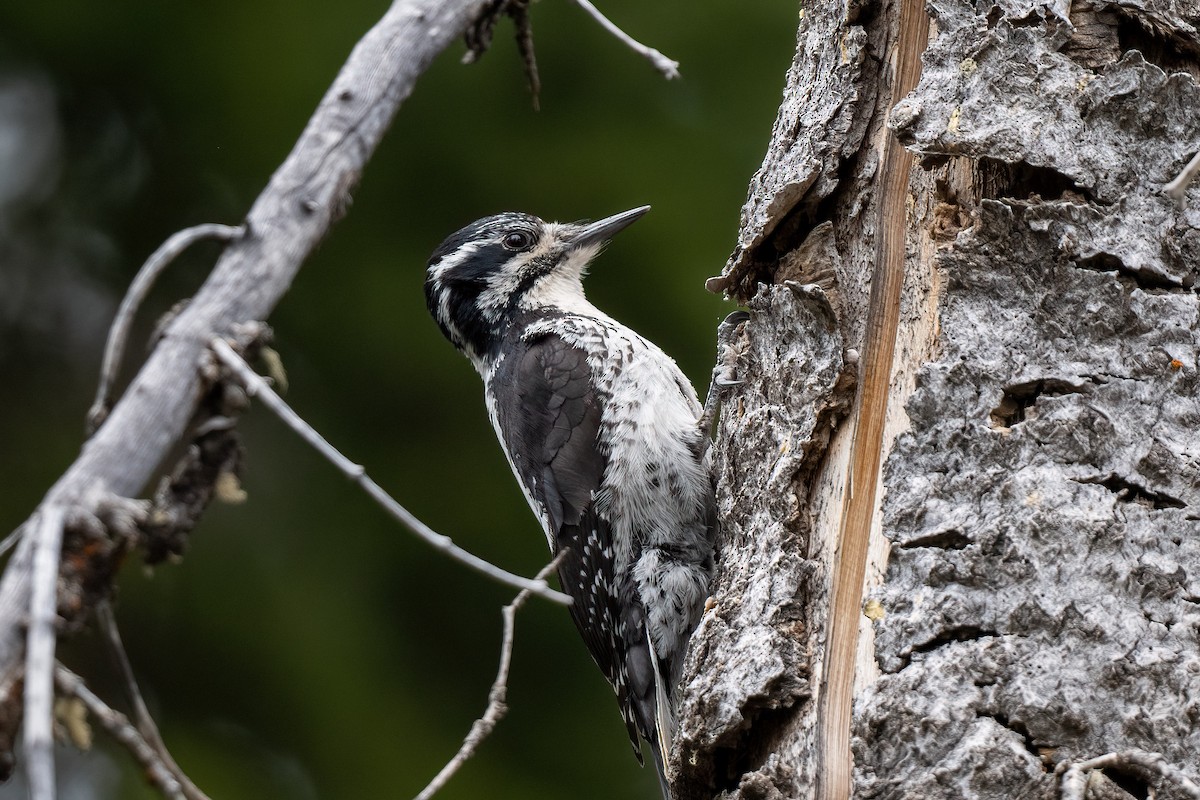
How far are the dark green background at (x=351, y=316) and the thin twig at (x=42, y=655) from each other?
2605 millimetres

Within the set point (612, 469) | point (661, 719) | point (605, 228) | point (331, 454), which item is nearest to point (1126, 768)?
point (331, 454)

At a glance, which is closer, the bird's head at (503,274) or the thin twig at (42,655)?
the thin twig at (42,655)

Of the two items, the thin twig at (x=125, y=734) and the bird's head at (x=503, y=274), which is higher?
the bird's head at (x=503, y=274)

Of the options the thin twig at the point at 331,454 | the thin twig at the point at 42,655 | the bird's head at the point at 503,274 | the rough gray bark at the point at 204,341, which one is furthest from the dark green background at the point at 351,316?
the thin twig at the point at 42,655

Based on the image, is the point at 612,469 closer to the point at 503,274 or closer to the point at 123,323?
the point at 503,274

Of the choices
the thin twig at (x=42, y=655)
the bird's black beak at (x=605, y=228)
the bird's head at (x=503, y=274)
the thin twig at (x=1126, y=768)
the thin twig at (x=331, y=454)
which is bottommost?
the thin twig at (x=1126, y=768)

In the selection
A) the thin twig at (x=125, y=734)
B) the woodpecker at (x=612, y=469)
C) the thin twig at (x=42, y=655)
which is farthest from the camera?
the woodpecker at (x=612, y=469)

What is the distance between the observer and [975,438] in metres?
1.95

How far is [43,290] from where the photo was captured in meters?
4.19

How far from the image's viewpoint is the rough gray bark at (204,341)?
1.48m

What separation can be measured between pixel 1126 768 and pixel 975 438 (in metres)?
0.53

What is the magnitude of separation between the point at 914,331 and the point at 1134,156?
0.45 m

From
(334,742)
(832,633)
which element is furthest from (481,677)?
(832,633)

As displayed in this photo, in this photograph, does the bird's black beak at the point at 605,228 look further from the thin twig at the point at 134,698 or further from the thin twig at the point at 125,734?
the thin twig at the point at 125,734
